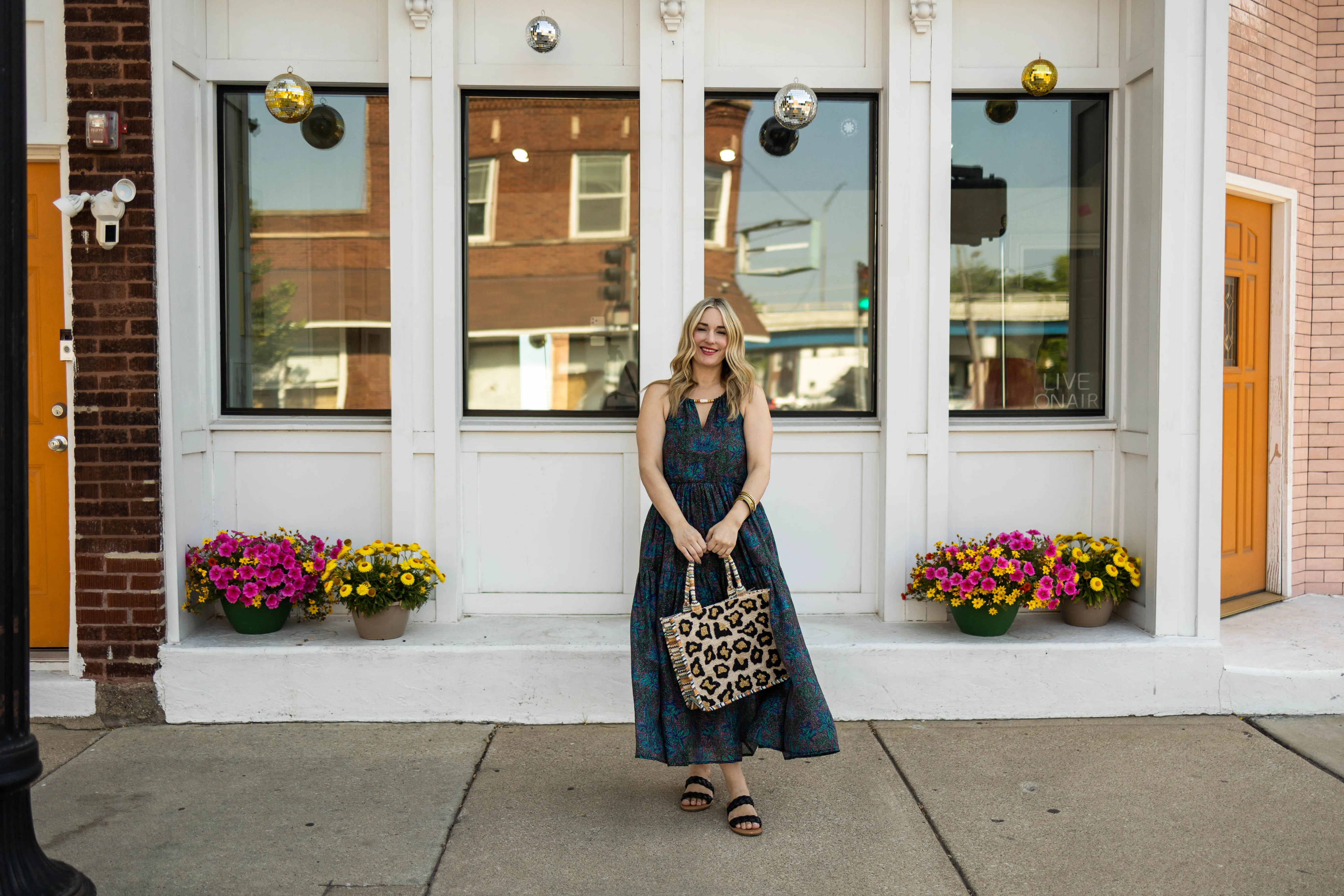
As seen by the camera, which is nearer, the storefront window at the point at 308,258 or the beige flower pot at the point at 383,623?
the beige flower pot at the point at 383,623

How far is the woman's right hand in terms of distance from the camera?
373cm

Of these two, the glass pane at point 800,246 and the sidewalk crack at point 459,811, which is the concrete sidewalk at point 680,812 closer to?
the sidewalk crack at point 459,811

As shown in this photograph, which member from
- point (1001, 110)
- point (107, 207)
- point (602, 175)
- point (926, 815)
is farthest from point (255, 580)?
point (1001, 110)

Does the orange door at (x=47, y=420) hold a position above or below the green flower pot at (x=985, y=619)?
above

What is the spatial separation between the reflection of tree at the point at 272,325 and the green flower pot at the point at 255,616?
1.25 metres

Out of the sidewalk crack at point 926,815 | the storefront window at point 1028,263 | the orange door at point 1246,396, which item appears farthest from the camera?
the orange door at point 1246,396

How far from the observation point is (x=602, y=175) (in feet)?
18.0

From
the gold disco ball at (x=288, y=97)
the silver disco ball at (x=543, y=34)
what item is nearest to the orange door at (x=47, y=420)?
the gold disco ball at (x=288, y=97)

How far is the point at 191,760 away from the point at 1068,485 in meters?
4.32

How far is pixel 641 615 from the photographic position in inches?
153

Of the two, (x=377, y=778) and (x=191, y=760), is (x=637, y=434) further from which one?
(x=191, y=760)

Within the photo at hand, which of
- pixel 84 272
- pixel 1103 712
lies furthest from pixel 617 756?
pixel 84 272

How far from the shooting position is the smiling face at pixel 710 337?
384 cm

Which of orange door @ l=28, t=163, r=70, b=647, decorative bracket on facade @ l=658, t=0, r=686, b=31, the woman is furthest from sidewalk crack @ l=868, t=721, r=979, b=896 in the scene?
orange door @ l=28, t=163, r=70, b=647
